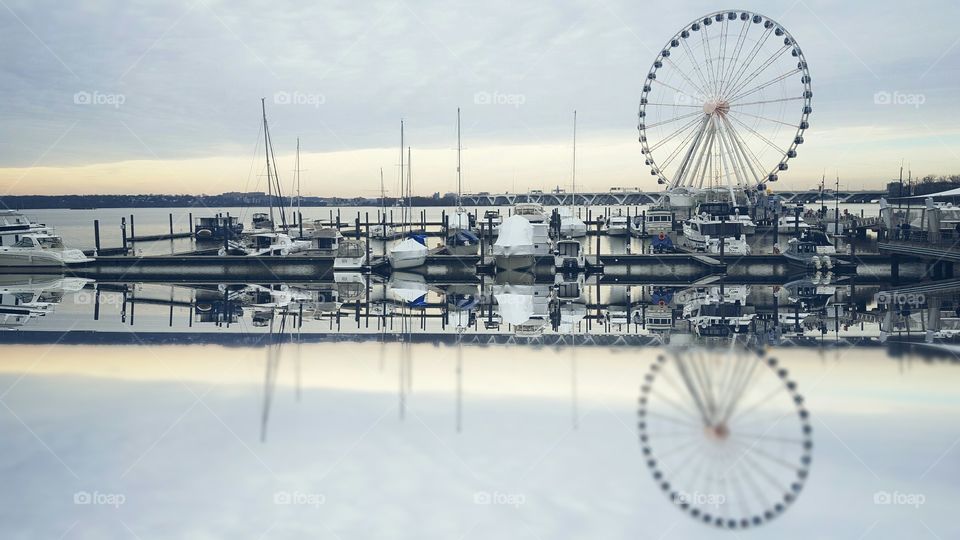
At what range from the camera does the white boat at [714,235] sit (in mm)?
47500

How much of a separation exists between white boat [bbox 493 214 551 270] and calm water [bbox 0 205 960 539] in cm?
1784

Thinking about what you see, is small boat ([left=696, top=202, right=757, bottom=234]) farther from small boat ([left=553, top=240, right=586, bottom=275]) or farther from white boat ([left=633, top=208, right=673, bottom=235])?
small boat ([left=553, top=240, right=586, bottom=275])

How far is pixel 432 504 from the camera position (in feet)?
38.7

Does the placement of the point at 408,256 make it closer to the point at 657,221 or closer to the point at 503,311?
the point at 503,311

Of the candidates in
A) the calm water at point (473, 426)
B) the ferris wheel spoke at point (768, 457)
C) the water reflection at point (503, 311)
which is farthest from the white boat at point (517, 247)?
the ferris wheel spoke at point (768, 457)

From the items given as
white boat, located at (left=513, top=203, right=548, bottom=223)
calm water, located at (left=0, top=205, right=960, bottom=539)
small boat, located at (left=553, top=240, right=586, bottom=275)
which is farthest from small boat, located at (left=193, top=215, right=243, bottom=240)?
calm water, located at (left=0, top=205, right=960, bottom=539)

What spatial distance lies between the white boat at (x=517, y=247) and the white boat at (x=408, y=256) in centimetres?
415

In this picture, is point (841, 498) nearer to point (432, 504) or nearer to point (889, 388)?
point (432, 504)

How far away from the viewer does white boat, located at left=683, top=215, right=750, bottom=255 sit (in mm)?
47500

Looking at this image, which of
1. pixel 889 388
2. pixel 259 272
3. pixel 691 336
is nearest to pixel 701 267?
pixel 691 336

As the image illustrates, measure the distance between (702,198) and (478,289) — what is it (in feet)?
110

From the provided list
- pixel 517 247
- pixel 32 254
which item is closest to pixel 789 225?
pixel 517 247

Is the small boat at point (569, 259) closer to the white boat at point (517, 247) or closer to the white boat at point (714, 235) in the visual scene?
the white boat at point (517, 247)

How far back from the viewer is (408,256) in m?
46.2
